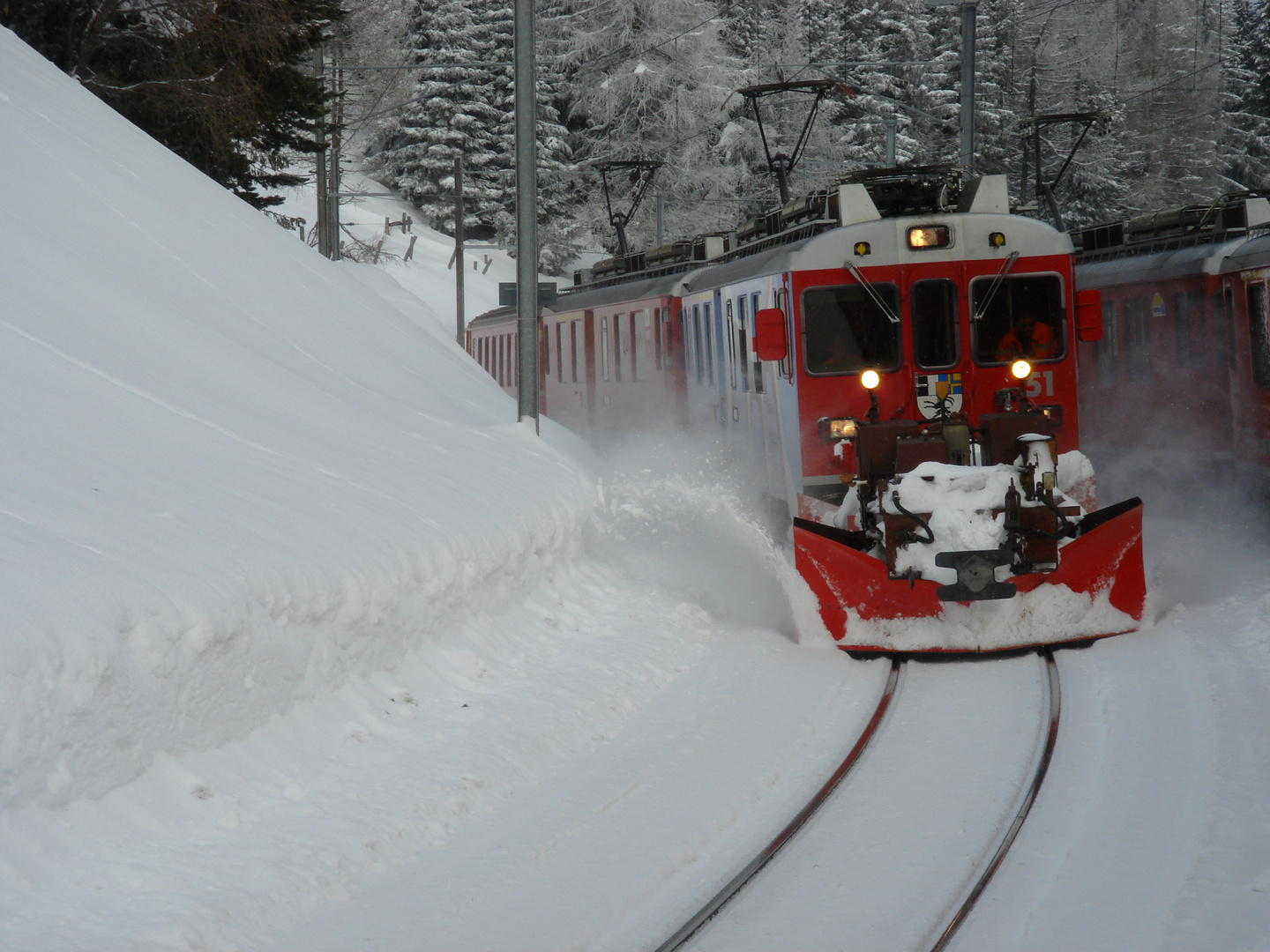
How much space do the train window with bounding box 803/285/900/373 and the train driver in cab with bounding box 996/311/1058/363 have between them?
34.9 inches

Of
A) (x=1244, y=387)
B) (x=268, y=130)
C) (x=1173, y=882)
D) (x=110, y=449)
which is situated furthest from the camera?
(x=268, y=130)

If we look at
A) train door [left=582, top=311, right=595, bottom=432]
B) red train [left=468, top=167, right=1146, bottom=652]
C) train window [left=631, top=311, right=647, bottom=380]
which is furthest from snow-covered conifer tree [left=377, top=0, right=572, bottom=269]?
red train [left=468, top=167, right=1146, bottom=652]

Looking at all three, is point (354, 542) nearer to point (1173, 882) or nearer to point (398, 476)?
point (398, 476)

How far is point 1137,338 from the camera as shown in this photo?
1557cm

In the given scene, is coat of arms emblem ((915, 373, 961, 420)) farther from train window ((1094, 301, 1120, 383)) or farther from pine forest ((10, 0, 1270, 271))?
pine forest ((10, 0, 1270, 271))

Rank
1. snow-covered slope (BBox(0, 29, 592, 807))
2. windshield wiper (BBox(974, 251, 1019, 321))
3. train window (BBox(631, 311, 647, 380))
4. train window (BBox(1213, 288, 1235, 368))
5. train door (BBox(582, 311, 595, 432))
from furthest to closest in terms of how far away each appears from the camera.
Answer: train door (BBox(582, 311, 595, 432)), train window (BBox(631, 311, 647, 380)), train window (BBox(1213, 288, 1235, 368)), windshield wiper (BBox(974, 251, 1019, 321)), snow-covered slope (BBox(0, 29, 592, 807))

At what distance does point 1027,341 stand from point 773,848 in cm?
632

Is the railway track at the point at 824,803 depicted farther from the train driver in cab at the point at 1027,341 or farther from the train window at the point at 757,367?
the train window at the point at 757,367

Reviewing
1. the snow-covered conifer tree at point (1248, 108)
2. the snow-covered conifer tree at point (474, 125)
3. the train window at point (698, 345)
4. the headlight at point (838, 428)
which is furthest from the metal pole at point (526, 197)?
the snow-covered conifer tree at point (1248, 108)

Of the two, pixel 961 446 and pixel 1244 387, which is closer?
pixel 961 446

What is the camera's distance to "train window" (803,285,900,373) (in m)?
10.3

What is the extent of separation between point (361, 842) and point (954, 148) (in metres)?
53.7

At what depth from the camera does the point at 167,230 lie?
12383 mm

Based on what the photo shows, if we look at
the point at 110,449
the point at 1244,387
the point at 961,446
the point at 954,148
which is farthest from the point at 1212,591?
the point at 954,148
